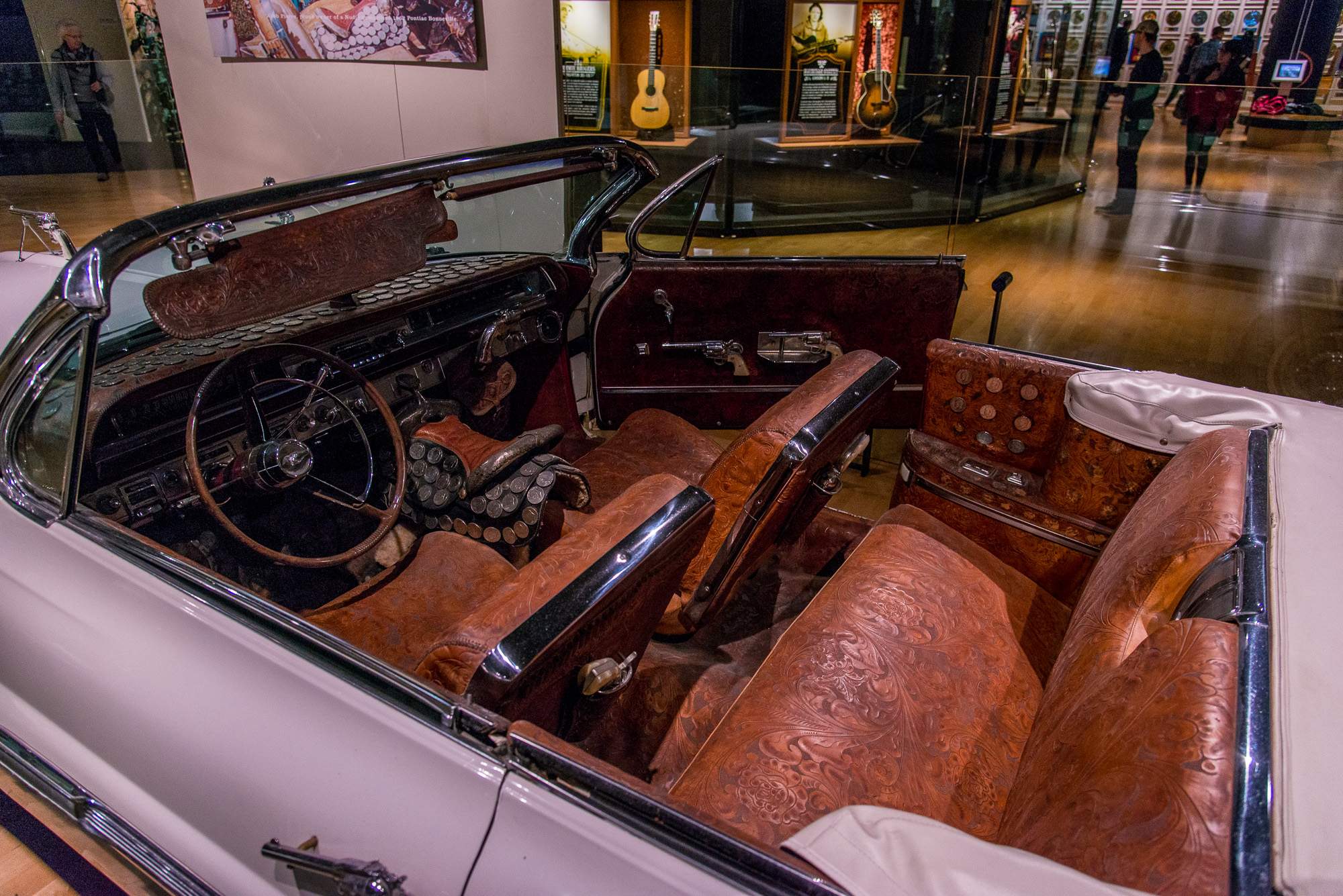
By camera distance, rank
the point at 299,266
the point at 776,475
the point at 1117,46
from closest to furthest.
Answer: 1. the point at 776,475
2. the point at 299,266
3. the point at 1117,46

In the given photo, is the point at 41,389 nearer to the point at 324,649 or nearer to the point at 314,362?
the point at 314,362

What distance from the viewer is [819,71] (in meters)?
5.14

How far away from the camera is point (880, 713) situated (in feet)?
4.24

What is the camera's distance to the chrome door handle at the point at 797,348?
2.65m

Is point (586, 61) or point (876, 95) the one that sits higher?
point (586, 61)

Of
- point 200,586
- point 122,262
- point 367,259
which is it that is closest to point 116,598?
point 200,586

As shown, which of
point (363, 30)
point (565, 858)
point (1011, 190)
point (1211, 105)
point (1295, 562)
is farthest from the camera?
point (1011, 190)

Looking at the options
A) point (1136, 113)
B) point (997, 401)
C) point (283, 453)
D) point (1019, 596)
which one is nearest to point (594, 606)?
point (283, 453)

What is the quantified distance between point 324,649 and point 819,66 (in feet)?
17.0

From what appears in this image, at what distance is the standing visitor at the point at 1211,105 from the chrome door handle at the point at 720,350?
9.23 feet

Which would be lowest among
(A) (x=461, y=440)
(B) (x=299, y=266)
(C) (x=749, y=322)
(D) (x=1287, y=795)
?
(A) (x=461, y=440)

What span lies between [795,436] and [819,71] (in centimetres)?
454

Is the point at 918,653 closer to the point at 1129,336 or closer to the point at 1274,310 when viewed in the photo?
the point at 1129,336

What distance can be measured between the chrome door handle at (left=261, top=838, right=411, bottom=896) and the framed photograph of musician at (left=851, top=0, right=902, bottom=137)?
538cm
